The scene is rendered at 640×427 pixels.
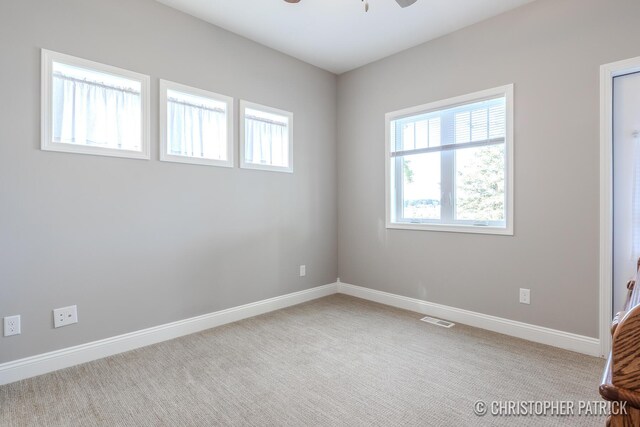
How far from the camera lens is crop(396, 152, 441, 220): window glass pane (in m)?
3.49

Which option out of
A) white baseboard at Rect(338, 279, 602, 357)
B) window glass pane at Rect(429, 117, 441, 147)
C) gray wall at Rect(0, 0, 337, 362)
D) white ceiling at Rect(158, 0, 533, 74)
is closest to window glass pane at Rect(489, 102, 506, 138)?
window glass pane at Rect(429, 117, 441, 147)

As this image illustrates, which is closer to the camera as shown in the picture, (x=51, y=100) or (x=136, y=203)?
(x=51, y=100)

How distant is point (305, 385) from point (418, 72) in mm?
3168

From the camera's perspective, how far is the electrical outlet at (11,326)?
6.98ft

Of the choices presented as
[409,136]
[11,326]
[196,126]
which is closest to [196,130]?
[196,126]

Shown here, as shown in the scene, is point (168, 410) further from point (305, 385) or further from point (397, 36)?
point (397, 36)

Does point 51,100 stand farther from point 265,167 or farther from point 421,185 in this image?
point 421,185

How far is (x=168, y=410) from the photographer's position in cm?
185

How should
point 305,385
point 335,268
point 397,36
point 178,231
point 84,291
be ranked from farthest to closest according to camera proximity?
1. point 335,268
2. point 397,36
3. point 178,231
4. point 84,291
5. point 305,385

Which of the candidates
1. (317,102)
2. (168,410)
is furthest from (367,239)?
(168,410)

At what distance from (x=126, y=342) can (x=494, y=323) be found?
315 cm

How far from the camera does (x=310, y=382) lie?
2.14 meters

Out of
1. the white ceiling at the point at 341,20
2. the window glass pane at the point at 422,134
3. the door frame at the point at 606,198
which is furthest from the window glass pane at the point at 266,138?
the door frame at the point at 606,198

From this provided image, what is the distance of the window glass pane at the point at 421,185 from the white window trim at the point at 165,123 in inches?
74.3
